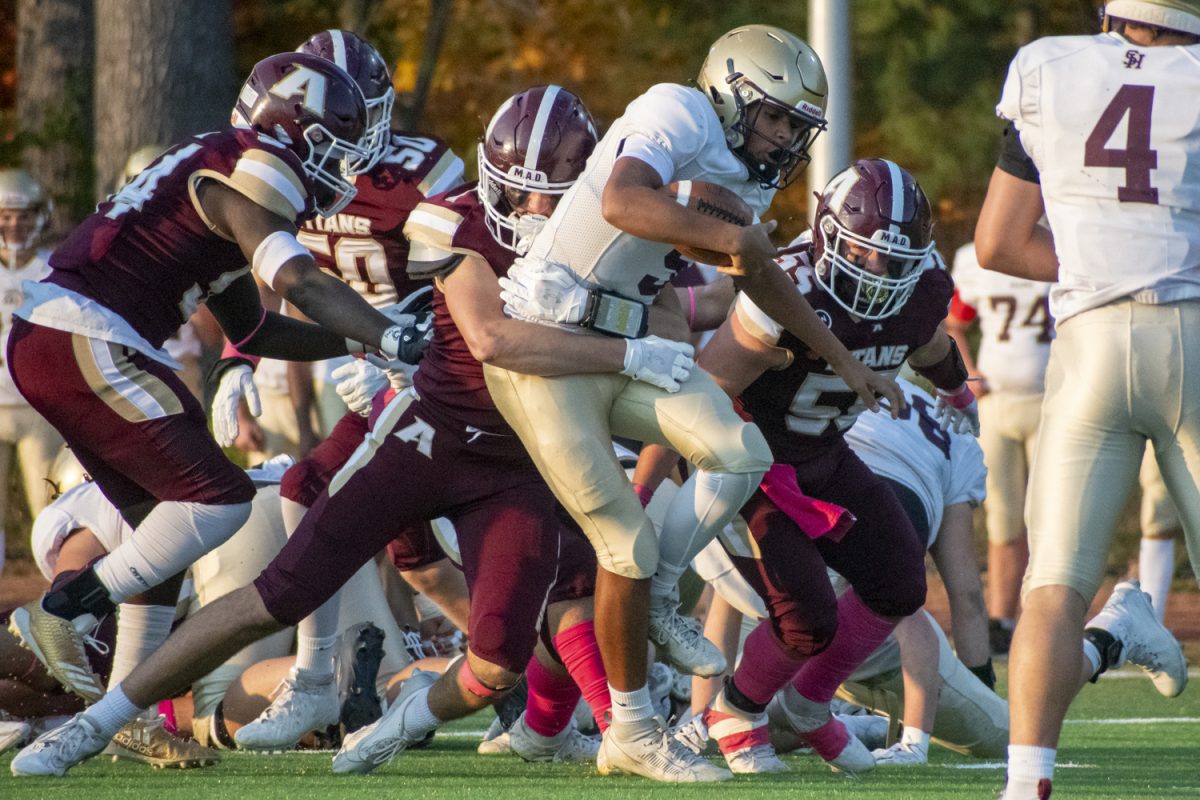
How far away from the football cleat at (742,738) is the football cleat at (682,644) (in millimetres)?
473

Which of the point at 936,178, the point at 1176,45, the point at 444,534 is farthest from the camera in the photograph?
the point at 936,178

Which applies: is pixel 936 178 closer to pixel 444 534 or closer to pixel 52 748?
pixel 444 534

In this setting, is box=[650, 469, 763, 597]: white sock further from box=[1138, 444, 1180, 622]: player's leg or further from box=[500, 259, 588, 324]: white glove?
box=[1138, 444, 1180, 622]: player's leg

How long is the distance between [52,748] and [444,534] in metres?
1.19

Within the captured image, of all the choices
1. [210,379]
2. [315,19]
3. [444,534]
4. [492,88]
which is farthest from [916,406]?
[492,88]

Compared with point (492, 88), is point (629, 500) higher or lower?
higher

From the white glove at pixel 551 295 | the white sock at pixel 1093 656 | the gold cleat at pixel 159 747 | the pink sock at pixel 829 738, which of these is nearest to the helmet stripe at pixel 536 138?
the white glove at pixel 551 295

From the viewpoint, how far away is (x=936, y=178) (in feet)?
45.1

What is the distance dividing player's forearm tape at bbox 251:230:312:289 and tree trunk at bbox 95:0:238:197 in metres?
6.29

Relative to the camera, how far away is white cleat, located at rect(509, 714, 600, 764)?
5.33 meters

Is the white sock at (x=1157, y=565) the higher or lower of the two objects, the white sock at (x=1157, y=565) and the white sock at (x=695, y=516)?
the lower

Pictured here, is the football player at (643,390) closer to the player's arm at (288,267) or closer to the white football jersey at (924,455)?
the player's arm at (288,267)

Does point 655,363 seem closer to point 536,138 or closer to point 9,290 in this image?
point 536,138

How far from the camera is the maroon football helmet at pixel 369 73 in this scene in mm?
5544
